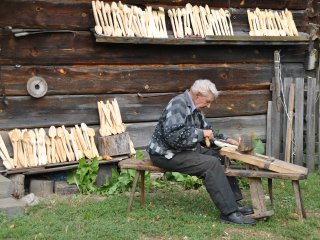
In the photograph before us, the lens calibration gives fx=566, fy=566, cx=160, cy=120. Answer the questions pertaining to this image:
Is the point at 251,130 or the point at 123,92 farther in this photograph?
the point at 251,130

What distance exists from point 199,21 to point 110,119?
193cm

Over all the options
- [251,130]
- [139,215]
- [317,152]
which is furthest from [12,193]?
[317,152]

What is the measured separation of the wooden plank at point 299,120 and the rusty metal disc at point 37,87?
3927 mm

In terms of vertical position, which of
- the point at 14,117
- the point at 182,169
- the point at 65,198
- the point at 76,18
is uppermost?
the point at 76,18

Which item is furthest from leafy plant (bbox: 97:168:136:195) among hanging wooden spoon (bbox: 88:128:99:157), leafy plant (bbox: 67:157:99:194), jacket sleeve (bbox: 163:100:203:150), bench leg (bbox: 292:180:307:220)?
bench leg (bbox: 292:180:307:220)

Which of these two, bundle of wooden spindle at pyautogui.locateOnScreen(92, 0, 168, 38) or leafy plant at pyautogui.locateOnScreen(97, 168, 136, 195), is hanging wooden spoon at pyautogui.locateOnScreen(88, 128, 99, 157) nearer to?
leafy plant at pyautogui.locateOnScreen(97, 168, 136, 195)

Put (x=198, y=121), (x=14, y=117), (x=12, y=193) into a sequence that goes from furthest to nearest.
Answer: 1. (x=14, y=117)
2. (x=12, y=193)
3. (x=198, y=121)

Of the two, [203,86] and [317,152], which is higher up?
[203,86]

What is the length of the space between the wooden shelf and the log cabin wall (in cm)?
28

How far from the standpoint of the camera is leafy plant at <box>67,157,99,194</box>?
289 inches

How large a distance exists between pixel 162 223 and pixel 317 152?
4.30 m

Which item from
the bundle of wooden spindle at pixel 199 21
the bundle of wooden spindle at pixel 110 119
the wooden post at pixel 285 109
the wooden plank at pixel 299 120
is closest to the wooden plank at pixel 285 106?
the wooden post at pixel 285 109

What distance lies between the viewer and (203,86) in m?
5.94

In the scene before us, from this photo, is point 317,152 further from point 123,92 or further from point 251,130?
point 123,92
